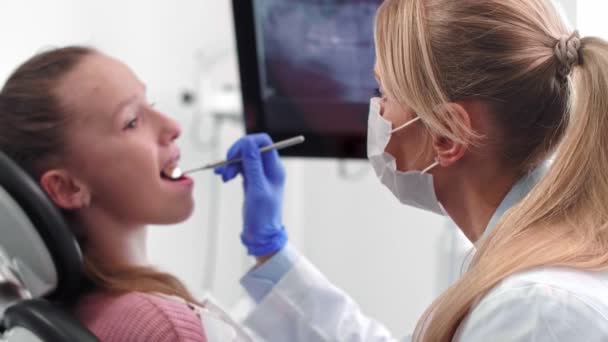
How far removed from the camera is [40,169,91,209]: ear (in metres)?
1.37

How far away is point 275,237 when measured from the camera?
62.3 inches

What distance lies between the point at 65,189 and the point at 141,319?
0.32 m

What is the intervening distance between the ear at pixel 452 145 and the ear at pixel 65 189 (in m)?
0.64

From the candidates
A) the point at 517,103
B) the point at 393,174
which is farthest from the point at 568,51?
the point at 393,174

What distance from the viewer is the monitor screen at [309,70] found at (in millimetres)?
1743

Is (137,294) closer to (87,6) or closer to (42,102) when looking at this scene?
(42,102)

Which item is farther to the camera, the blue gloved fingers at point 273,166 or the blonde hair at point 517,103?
the blue gloved fingers at point 273,166

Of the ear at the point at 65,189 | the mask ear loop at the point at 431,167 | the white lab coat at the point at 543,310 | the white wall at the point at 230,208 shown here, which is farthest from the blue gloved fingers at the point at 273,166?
the white wall at the point at 230,208

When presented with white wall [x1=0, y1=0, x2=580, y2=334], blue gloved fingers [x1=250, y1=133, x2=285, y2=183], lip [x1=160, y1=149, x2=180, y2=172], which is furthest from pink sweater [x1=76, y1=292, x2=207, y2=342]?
white wall [x1=0, y1=0, x2=580, y2=334]

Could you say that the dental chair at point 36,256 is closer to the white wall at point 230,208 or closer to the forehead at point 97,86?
the forehead at point 97,86

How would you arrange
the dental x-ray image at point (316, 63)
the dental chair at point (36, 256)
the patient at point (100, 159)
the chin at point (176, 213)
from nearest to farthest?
the dental chair at point (36, 256) < the patient at point (100, 159) < the chin at point (176, 213) < the dental x-ray image at point (316, 63)

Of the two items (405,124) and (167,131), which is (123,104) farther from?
(405,124)

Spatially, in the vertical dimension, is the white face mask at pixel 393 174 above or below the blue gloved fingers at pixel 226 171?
above

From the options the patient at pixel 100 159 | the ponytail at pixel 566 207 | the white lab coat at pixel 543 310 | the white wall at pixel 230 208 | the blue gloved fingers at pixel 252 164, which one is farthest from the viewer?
the white wall at pixel 230 208
